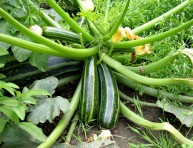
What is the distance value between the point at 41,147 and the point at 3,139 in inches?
8.4

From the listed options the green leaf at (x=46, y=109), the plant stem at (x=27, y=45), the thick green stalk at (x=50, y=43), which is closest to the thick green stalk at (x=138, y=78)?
the thick green stalk at (x=50, y=43)

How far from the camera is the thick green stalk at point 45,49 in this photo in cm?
241

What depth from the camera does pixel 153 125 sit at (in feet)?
8.52

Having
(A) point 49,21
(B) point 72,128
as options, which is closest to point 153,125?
(B) point 72,128

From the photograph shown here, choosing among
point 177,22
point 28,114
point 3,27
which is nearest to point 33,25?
point 3,27

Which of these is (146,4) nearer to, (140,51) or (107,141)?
(140,51)

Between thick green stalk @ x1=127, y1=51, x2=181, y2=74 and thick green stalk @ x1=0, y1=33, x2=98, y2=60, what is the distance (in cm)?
32

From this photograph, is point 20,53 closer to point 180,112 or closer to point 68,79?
point 68,79

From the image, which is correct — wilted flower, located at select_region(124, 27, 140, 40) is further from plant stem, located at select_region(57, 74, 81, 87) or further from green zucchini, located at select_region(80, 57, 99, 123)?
plant stem, located at select_region(57, 74, 81, 87)

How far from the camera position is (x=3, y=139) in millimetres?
2352

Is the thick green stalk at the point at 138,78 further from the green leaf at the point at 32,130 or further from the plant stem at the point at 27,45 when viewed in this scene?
the green leaf at the point at 32,130

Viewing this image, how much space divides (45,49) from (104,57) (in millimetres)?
494

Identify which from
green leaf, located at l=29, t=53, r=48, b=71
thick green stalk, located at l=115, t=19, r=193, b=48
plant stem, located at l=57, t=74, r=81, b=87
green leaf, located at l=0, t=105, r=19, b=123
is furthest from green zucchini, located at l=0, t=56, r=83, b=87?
green leaf, located at l=0, t=105, r=19, b=123

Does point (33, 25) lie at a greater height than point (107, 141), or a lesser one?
greater
